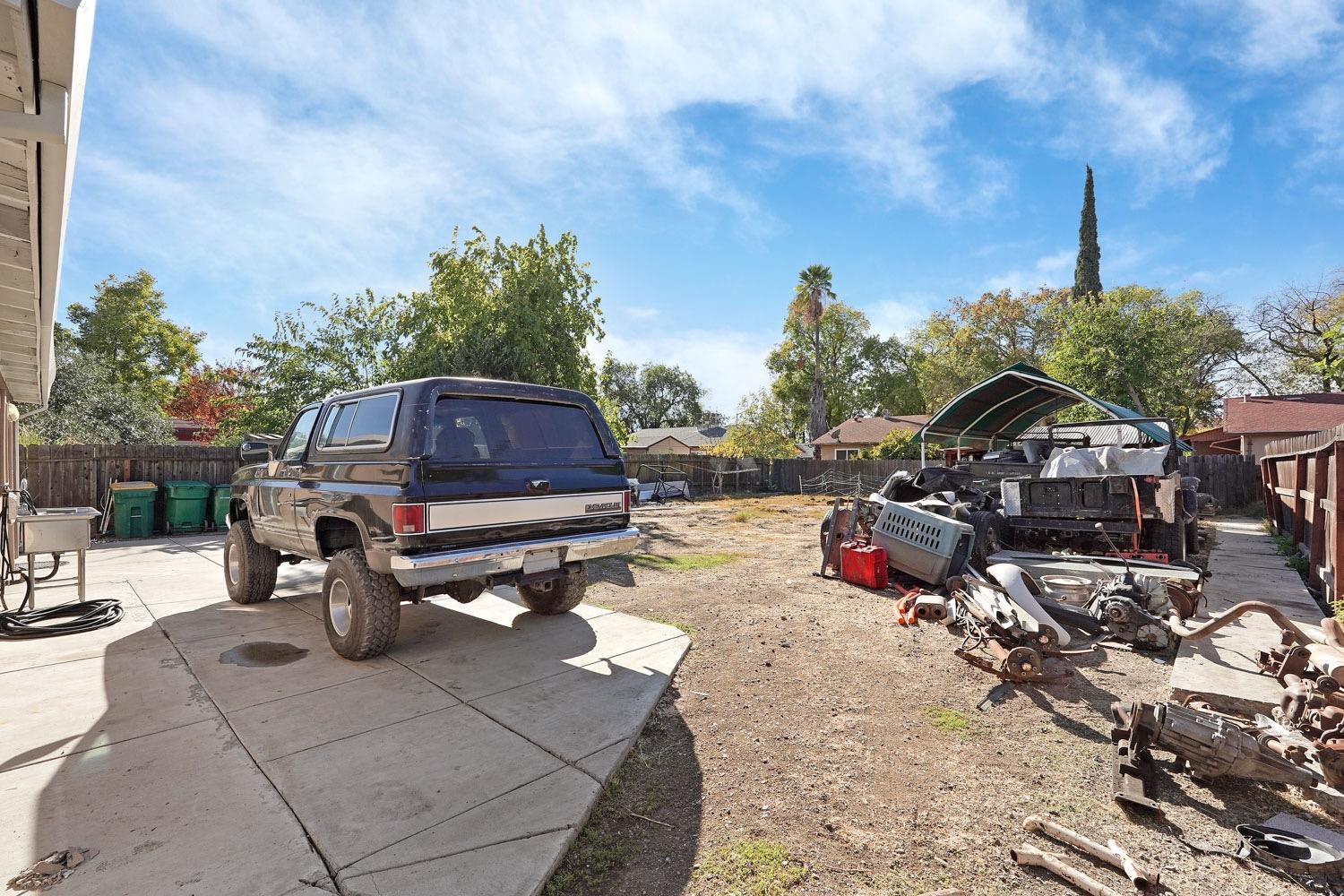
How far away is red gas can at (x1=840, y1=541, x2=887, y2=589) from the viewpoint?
7207 millimetres

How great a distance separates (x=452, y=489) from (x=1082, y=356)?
88.1 ft

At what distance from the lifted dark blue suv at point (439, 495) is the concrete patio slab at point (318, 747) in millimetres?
654

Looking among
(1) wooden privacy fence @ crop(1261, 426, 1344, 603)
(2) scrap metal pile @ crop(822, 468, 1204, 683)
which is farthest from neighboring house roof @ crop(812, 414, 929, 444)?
(2) scrap metal pile @ crop(822, 468, 1204, 683)

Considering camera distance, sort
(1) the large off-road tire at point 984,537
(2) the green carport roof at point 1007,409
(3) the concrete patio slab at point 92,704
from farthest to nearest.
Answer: (2) the green carport roof at point 1007,409 → (1) the large off-road tire at point 984,537 → (3) the concrete patio slab at point 92,704

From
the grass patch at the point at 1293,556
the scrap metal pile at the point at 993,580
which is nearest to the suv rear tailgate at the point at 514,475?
the scrap metal pile at the point at 993,580

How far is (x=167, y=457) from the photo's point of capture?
40.5 ft

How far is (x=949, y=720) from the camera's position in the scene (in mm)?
3672

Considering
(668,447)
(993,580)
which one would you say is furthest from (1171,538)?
(668,447)

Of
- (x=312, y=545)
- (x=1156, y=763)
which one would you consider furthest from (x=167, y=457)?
(x=1156, y=763)

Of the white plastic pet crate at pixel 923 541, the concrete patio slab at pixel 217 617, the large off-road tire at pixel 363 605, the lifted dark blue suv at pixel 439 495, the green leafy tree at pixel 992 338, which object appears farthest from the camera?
the green leafy tree at pixel 992 338

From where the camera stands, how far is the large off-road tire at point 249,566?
20.4ft

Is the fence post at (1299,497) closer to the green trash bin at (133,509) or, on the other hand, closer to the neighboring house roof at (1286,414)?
the neighboring house roof at (1286,414)

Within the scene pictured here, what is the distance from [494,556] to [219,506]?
1117cm

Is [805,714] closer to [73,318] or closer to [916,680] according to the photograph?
[916,680]
